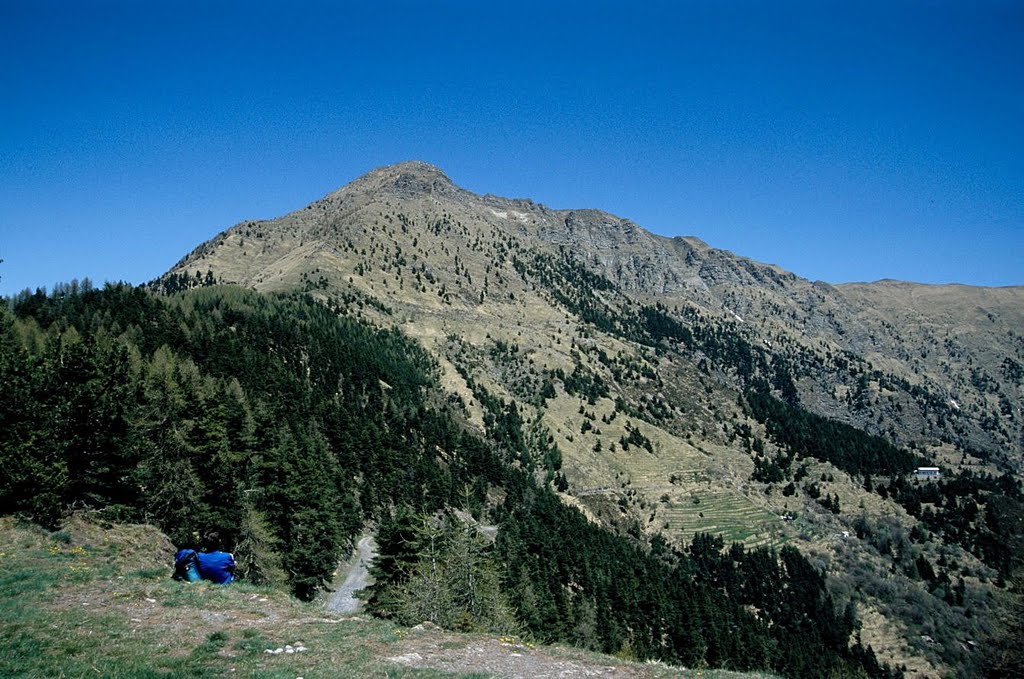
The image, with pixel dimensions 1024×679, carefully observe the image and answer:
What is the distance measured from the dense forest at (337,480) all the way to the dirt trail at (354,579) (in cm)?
271

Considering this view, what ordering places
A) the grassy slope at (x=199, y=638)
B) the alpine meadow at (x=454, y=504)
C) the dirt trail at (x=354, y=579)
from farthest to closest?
the dirt trail at (x=354, y=579) → the alpine meadow at (x=454, y=504) → the grassy slope at (x=199, y=638)

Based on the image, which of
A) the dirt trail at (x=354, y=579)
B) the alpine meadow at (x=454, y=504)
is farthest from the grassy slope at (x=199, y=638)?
the dirt trail at (x=354, y=579)

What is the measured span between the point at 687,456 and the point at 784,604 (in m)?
78.7

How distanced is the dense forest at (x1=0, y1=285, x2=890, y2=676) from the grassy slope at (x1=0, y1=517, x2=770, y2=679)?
13.9 metres

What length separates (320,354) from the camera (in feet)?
471

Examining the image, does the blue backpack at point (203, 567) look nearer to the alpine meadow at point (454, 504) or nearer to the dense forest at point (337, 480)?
the alpine meadow at point (454, 504)

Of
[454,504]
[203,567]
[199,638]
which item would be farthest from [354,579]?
[199,638]

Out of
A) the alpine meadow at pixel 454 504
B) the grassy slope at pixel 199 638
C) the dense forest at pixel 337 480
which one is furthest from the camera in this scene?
the alpine meadow at pixel 454 504

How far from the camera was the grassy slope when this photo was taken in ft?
50.1

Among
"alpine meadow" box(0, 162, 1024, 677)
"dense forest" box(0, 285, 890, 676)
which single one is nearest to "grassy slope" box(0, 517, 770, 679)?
"alpine meadow" box(0, 162, 1024, 677)

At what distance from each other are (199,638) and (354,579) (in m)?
57.3

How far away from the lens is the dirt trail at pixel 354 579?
6066cm

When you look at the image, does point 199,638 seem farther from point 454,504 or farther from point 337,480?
point 454,504

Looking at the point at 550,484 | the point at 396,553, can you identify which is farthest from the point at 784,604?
the point at 396,553
